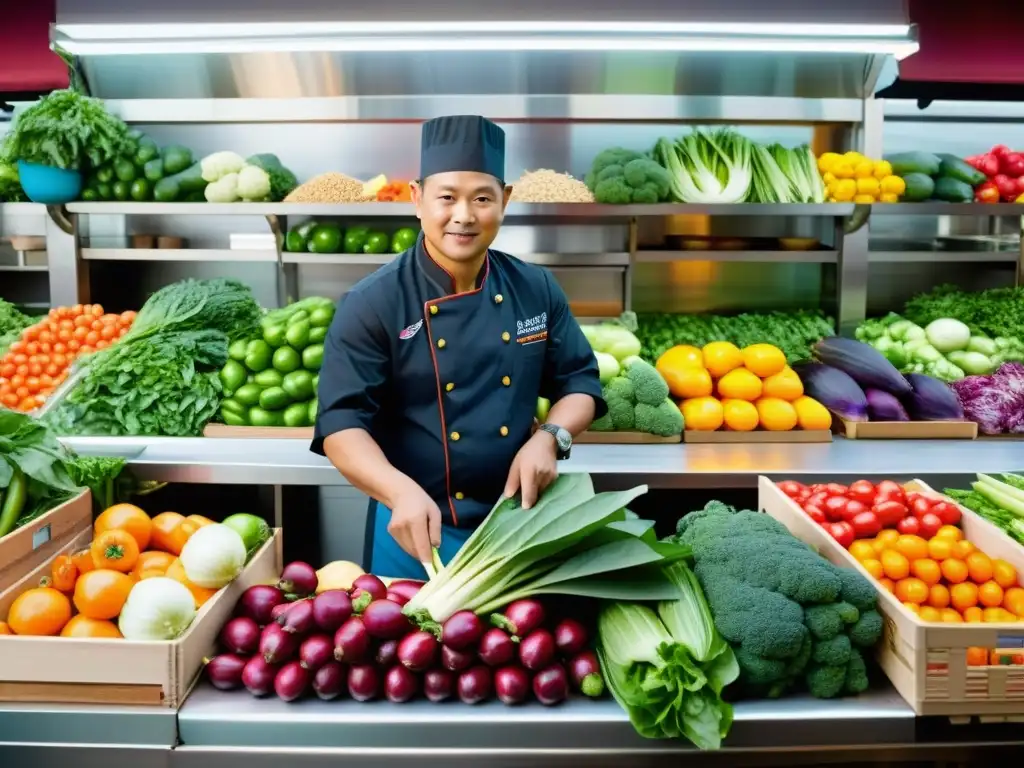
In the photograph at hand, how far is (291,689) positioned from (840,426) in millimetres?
2766

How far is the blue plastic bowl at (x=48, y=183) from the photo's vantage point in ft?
15.1

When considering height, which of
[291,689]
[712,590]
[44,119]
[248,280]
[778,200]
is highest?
[44,119]

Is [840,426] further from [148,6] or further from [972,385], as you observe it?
[148,6]

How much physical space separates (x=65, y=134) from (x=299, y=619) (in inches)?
153

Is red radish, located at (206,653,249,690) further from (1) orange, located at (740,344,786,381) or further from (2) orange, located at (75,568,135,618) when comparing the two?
(1) orange, located at (740,344,786,381)

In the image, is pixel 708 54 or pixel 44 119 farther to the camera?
pixel 708 54

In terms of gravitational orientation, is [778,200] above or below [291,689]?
above

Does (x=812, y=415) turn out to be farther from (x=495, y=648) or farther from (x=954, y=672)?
(x=495, y=648)

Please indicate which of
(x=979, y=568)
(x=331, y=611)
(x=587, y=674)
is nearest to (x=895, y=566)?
(x=979, y=568)

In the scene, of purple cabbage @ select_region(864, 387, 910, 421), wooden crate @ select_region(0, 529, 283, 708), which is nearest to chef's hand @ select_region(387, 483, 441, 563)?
wooden crate @ select_region(0, 529, 283, 708)

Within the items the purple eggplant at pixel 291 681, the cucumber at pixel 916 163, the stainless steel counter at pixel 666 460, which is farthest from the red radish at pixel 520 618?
the cucumber at pixel 916 163

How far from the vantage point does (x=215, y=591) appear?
1795mm

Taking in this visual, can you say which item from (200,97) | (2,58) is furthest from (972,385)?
(2,58)

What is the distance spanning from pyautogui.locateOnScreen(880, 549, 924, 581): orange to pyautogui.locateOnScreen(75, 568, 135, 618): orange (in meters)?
1.53
